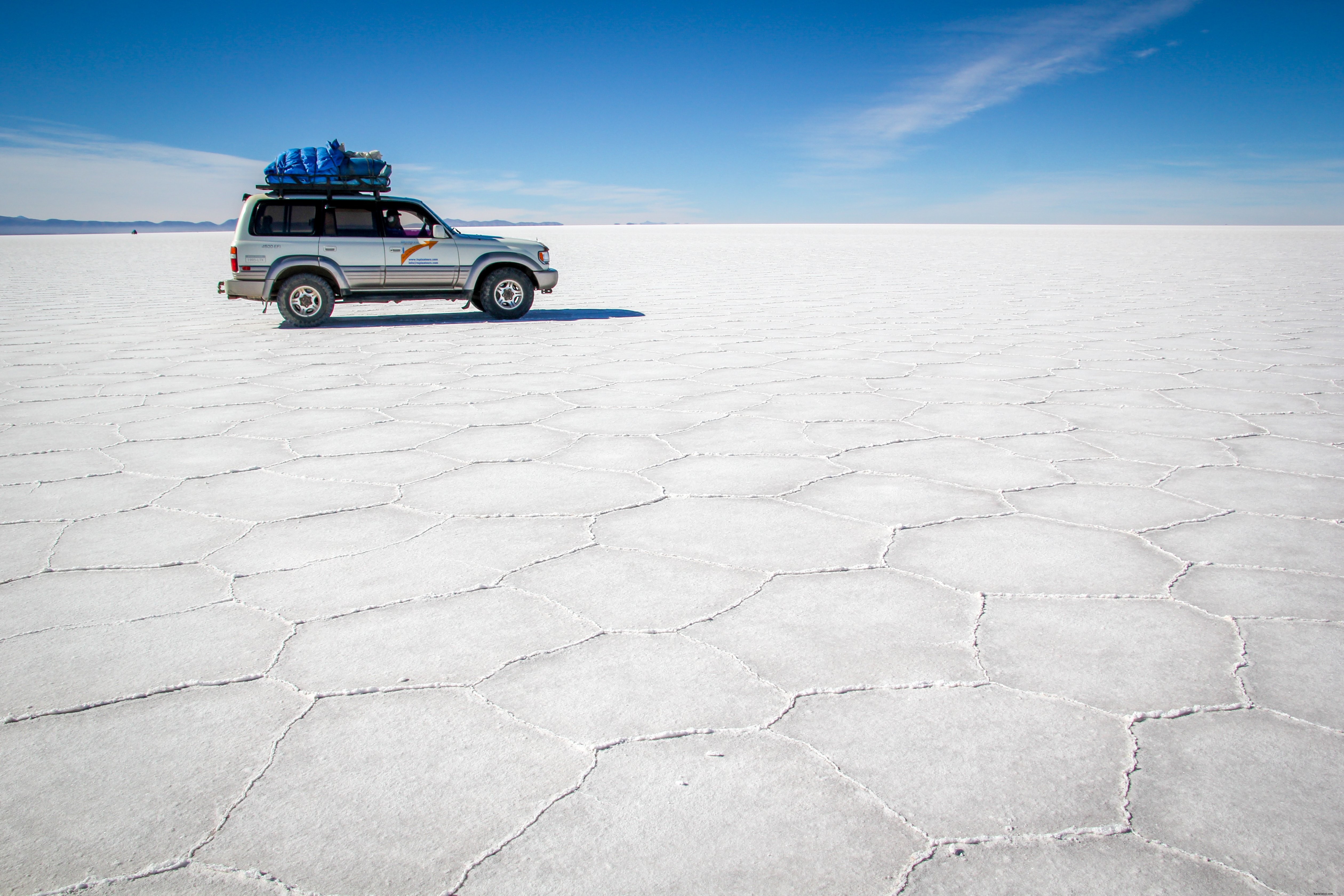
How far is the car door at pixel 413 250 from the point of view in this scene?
908 cm

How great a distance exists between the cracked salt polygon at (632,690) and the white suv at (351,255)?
789 centimetres

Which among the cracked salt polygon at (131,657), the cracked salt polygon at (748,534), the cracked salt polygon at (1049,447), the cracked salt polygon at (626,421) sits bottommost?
the cracked salt polygon at (131,657)

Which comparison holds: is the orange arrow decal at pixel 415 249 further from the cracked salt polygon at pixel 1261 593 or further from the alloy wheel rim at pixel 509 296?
the cracked salt polygon at pixel 1261 593

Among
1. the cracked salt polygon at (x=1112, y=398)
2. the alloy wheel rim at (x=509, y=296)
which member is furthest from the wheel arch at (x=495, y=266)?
the cracked salt polygon at (x=1112, y=398)

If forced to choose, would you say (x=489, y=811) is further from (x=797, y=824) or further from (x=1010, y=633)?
(x=1010, y=633)

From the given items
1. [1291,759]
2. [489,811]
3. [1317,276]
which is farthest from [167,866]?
[1317,276]

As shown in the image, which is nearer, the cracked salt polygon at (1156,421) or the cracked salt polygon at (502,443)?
the cracked salt polygon at (502,443)

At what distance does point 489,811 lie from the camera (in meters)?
1.57

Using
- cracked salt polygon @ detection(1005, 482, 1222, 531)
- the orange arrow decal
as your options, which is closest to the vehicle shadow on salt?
the orange arrow decal

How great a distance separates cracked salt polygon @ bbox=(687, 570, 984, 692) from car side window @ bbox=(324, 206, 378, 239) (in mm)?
7808

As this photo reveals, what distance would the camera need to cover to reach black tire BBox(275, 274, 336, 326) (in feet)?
29.3

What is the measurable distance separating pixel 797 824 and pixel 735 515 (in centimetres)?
168

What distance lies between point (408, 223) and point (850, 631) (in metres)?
8.24

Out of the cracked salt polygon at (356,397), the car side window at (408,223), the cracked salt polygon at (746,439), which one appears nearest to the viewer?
the cracked salt polygon at (746,439)
